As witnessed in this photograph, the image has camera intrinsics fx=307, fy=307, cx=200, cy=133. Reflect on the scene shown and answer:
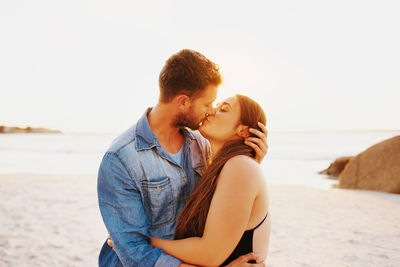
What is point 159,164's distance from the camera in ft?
7.38

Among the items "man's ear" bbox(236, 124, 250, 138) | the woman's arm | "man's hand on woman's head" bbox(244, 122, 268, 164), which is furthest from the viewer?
"man's ear" bbox(236, 124, 250, 138)

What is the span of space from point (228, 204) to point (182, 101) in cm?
95

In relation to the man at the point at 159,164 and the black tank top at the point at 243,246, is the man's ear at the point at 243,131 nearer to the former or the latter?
the man at the point at 159,164

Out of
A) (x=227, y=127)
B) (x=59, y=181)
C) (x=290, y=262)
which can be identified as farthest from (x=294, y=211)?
(x=59, y=181)

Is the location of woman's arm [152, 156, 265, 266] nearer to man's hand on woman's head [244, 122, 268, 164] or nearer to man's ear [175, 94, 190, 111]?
man's hand on woman's head [244, 122, 268, 164]

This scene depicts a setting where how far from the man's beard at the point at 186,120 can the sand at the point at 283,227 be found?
3.19 meters

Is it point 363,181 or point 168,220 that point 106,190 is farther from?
point 363,181

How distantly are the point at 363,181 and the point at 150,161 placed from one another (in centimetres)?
929

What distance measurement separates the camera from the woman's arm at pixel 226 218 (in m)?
1.88

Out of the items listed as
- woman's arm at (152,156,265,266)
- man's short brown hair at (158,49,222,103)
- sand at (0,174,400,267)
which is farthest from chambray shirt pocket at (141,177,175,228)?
sand at (0,174,400,267)

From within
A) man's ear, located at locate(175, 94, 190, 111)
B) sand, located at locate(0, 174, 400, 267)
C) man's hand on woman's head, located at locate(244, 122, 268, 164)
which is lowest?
sand, located at locate(0, 174, 400, 267)

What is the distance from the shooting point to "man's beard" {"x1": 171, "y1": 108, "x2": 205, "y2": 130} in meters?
2.48

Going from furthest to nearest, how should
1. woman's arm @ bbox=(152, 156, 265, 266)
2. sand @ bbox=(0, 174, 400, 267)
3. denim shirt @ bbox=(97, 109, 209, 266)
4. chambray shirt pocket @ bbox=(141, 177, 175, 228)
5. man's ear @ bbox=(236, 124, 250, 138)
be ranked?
sand @ bbox=(0, 174, 400, 267) < man's ear @ bbox=(236, 124, 250, 138) < chambray shirt pocket @ bbox=(141, 177, 175, 228) < denim shirt @ bbox=(97, 109, 209, 266) < woman's arm @ bbox=(152, 156, 265, 266)

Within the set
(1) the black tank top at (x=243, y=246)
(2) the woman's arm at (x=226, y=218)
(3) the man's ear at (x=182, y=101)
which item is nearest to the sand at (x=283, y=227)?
(1) the black tank top at (x=243, y=246)
